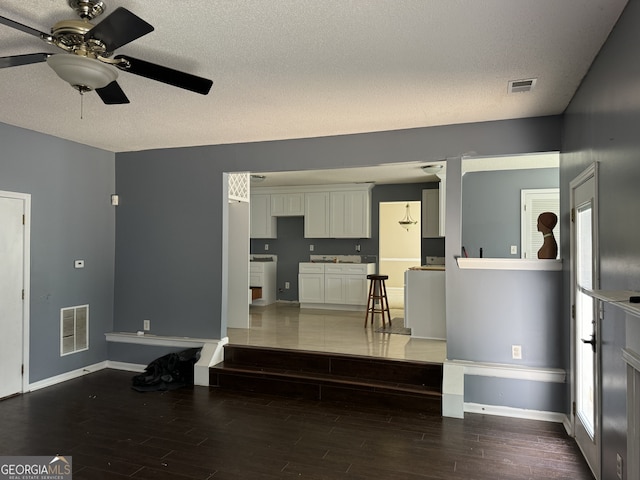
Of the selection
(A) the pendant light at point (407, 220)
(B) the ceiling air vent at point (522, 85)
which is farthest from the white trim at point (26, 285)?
(A) the pendant light at point (407, 220)

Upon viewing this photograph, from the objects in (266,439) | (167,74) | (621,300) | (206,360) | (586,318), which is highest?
(167,74)

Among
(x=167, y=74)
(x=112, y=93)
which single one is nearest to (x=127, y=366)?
(x=112, y=93)

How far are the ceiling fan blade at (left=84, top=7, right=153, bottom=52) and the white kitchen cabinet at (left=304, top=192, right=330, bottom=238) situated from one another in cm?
630

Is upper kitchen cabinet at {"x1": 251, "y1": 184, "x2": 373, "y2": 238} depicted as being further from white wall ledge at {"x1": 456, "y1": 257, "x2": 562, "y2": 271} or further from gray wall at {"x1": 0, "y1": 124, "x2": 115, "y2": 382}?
white wall ledge at {"x1": 456, "y1": 257, "x2": 562, "y2": 271}

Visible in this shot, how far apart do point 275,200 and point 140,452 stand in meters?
5.93

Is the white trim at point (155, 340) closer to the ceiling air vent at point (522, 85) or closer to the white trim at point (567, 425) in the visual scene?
the white trim at point (567, 425)

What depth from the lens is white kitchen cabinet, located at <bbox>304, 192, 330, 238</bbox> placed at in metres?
8.21

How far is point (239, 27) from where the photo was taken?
2.30 m

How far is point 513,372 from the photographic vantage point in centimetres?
379

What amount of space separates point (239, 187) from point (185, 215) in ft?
3.87

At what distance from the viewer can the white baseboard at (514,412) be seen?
145 inches

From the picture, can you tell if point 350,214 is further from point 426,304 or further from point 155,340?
point 155,340

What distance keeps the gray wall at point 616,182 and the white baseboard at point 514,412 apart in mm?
1257

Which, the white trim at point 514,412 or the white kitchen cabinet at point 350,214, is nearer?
the white trim at point 514,412
